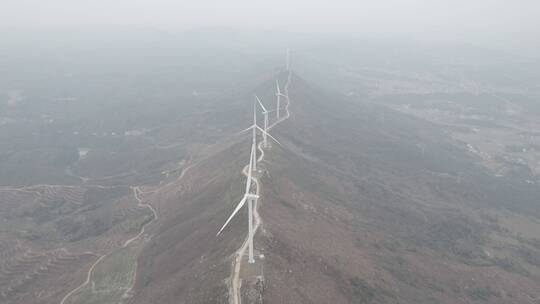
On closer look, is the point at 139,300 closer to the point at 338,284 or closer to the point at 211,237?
the point at 211,237

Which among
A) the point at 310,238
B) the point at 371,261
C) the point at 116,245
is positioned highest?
the point at 310,238

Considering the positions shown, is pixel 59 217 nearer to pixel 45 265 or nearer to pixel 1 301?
pixel 45 265

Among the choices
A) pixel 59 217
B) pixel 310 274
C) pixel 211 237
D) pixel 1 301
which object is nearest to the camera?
pixel 310 274

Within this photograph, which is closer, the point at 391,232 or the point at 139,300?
the point at 139,300

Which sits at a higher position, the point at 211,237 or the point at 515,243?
the point at 211,237

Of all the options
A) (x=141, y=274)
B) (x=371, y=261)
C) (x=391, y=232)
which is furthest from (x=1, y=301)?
(x=391, y=232)

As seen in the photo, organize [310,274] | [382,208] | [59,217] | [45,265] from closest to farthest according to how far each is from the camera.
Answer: [310,274], [45,265], [382,208], [59,217]

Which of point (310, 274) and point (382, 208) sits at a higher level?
point (310, 274)

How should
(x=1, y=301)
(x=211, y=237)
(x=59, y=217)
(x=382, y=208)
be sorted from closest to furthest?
1. (x=211, y=237)
2. (x=1, y=301)
3. (x=382, y=208)
4. (x=59, y=217)

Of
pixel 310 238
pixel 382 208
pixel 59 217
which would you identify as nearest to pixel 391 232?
pixel 382 208
